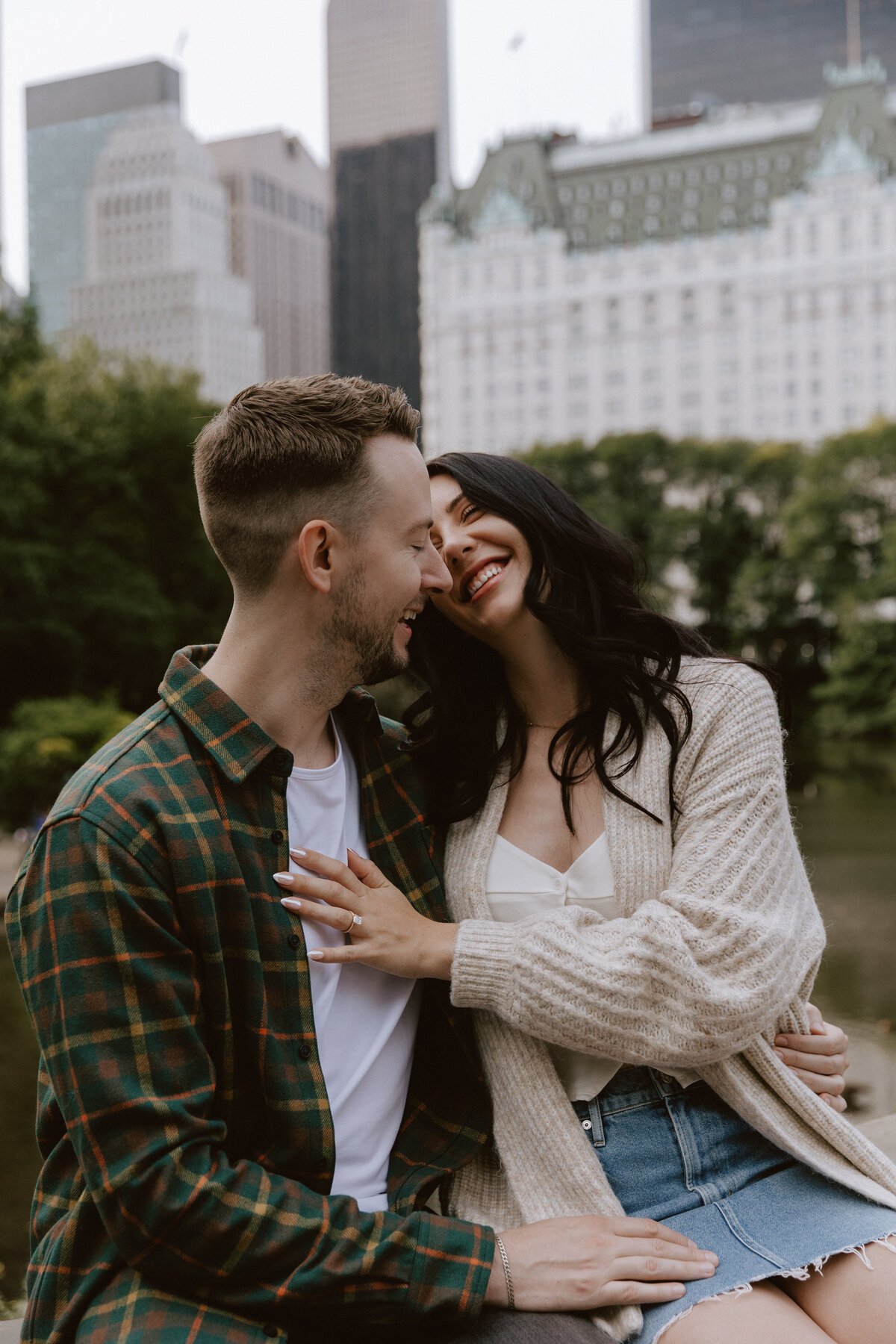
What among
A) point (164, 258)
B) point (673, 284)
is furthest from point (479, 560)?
point (164, 258)

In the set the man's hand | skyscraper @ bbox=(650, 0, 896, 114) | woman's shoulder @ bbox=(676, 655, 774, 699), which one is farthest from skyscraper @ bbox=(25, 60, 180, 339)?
the man's hand

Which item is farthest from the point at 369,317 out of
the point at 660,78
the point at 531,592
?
the point at 531,592

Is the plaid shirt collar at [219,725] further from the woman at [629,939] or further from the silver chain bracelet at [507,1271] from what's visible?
the silver chain bracelet at [507,1271]

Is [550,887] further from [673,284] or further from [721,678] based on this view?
[673,284]

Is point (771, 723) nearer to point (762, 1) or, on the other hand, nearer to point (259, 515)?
point (259, 515)

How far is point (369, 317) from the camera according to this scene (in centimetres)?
9169

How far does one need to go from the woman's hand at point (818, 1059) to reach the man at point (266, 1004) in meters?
0.36

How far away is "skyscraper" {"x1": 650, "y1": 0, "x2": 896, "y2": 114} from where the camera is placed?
102 metres

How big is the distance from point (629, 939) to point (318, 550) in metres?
0.76

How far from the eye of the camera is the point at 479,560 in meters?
2.24

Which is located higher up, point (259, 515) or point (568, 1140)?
point (259, 515)

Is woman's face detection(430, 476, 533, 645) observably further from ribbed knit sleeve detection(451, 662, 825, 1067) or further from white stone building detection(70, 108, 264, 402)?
white stone building detection(70, 108, 264, 402)

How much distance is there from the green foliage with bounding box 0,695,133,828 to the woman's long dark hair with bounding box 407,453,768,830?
38.7 ft

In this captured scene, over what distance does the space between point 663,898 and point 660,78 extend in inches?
4721
